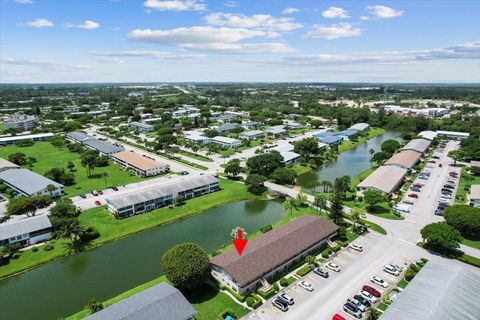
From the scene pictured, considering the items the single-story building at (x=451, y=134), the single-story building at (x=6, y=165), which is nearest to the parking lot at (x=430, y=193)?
the single-story building at (x=451, y=134)

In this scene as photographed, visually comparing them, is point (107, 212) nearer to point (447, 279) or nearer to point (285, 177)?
point (285, 177)

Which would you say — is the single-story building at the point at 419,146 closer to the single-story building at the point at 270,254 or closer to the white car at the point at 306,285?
the single-story building at the point at 270,254

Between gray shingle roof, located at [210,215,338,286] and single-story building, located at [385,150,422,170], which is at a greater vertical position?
single-story building, located at [385,150,422,170]

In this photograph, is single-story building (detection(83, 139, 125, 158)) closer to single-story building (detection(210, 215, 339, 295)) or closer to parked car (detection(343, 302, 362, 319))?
single-story building (detection(210, 215, 339, 295))

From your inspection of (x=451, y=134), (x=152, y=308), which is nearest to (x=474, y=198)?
(x=152, y=308)

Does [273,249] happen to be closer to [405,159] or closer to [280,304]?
[280,304]

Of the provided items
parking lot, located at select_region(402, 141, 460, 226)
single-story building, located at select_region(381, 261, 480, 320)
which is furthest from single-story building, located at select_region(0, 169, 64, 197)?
parking lot, located at select_region(402, 141, 460, 226)
